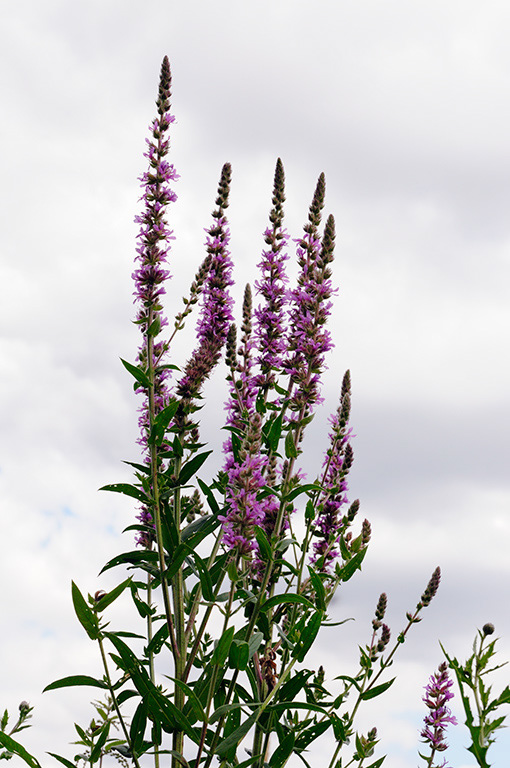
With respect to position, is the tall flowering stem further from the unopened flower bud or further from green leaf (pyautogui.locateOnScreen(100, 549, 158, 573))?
the unopened flower bud

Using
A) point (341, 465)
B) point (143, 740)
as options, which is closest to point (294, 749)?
point (143, 740)

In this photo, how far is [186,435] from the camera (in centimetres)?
403

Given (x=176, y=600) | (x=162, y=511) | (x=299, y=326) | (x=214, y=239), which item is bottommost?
(x=176, y=600)

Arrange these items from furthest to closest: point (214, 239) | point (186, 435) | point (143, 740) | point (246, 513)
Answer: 1. point (214, 239)
2. point (186, 435)
3. point (143, 740)
4. point (246, 513)

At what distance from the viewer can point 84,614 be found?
11.1 feet

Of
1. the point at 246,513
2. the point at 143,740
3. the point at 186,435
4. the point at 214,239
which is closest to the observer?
the point at 246,513

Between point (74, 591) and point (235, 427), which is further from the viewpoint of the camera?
point (235, 427)

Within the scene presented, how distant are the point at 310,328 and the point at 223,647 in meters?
1.54

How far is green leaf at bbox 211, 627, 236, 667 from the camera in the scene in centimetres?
307

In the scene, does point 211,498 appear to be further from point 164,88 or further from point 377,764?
point 164,88

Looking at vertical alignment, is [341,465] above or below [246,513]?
above

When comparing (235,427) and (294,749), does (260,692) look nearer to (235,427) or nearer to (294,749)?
(294,749)

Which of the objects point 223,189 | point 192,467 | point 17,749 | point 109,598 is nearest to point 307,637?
point 109,598

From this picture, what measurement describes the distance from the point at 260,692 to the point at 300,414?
1454 mm
